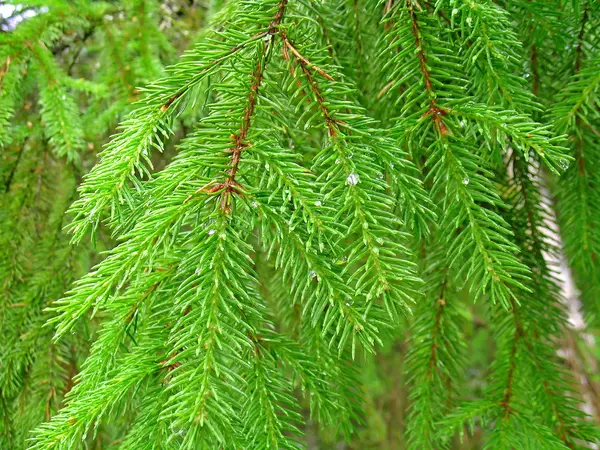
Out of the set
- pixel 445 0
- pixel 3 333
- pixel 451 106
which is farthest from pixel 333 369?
pixel 3 333

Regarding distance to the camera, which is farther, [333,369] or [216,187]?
[333,369]

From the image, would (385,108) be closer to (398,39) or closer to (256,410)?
(398,39)

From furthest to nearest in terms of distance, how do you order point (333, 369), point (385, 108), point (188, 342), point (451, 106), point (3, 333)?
point (3, 333), point (385, 108), point (333, 369), point (451, 106), point (188, 342)

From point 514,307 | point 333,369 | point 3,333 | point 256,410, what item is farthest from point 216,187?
point 3,333

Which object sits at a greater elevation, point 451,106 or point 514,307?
point 451,106

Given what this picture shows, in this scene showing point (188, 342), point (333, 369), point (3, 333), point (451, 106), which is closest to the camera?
point (188, 342)

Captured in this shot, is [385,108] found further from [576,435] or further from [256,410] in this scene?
[576,435]

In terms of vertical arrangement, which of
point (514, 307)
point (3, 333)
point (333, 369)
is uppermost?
point (3, 333)
